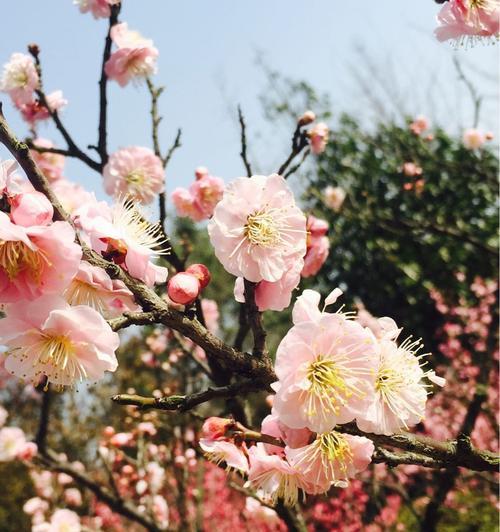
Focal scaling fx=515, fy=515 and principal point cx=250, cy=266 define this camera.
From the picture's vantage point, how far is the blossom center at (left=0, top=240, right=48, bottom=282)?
0.91m

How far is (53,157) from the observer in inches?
123

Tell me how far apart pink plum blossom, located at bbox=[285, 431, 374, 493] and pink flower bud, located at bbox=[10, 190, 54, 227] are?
643 mm

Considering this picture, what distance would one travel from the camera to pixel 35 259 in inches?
35.9

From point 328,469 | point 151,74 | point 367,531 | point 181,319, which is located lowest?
point 367,531

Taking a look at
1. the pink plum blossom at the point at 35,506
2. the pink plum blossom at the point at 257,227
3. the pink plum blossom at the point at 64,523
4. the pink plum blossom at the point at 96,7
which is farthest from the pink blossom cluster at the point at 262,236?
the pink plum blossom at the point at 35,506

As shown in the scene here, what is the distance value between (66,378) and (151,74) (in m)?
1.92

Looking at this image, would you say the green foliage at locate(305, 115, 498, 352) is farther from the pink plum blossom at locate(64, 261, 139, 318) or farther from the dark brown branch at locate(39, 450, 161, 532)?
the pink plum blossom at locate(64, 261, 139, 318)

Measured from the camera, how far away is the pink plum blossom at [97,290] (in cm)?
98

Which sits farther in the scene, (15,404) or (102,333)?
(15,404)

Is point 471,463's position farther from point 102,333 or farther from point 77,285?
point 77,285

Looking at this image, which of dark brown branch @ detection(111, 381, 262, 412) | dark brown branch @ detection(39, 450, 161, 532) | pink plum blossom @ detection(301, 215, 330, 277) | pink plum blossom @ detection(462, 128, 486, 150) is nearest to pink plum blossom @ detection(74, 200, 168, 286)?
dark brown branch @ detection(111, 381, 262, 412)

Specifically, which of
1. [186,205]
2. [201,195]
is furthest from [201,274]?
[186,205]

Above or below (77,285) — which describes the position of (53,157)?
above

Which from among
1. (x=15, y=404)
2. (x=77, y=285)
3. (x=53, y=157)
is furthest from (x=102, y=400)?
(x=77, y=285)
